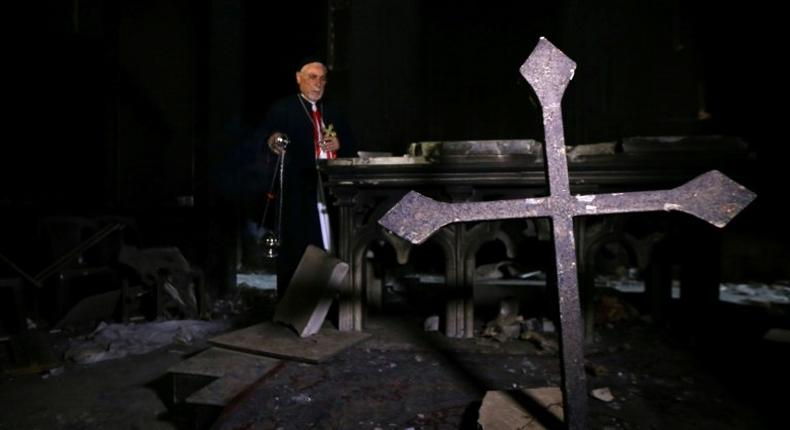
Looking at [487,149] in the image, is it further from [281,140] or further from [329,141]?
[281,140]

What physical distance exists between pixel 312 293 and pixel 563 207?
1.99 m

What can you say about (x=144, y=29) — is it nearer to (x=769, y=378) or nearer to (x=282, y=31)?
(x=282, y=31)

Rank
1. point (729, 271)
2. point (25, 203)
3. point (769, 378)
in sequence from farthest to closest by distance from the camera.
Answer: point (729, 271)
point (25, 203)
point (769, 378)

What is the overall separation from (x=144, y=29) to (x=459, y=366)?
5.90m

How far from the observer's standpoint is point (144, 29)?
615cm

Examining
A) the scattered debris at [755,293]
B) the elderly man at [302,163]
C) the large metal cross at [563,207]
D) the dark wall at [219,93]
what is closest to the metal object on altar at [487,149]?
the elderly man at [302,163]

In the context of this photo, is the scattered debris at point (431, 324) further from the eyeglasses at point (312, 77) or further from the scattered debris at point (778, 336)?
the eyeglasses at point (312, 77)

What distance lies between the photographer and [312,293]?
323 centimetres

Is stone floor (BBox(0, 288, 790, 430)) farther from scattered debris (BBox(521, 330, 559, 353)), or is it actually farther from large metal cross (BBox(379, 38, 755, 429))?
large metal cross (BBox(379, 38, 755, 429))

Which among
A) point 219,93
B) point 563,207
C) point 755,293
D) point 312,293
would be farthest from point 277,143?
point 755,293

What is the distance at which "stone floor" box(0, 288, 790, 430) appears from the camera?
6.61 feet

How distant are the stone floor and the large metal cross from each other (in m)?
0.52

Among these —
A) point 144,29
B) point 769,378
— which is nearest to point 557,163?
point 769,378

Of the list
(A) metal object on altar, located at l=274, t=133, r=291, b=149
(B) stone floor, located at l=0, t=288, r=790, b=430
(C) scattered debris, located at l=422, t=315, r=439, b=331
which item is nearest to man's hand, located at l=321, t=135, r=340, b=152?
(A) metal object on altar, located at l=274, t=133, r=291, b=149
